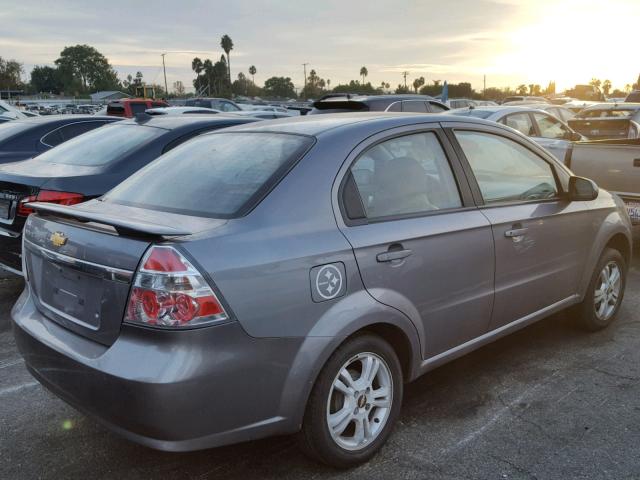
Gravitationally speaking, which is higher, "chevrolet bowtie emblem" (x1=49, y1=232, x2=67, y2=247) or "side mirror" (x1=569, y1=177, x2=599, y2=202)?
"chevrolet bowtie emblem" (x1=49, y1=232, x2=67, y2=247)

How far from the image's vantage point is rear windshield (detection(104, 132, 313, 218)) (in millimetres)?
2859

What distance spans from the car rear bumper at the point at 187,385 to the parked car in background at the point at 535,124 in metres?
7.72

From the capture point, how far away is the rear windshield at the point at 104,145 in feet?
18.4

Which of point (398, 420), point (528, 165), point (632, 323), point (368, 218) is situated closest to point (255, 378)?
point (368, 218)

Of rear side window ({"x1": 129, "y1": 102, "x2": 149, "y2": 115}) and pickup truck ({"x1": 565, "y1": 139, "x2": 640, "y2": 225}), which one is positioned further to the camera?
rear side window ({"x1": 129, "y1": 102, "x2": 149, "y2": 115})

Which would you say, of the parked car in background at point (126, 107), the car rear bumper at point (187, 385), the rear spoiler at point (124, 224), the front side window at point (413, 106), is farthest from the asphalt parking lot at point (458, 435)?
the parked car in background at point (126, 107)

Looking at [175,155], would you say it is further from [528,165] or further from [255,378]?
[528,165]

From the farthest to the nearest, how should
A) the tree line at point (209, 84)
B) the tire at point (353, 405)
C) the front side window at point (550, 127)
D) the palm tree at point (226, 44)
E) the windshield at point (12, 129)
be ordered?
the palm tree at point (226, 44)
the tree line at point (209, 84)
the front side window at point (550, 127)
the windshield at point (12, 129)
the tire at point (353, 405)

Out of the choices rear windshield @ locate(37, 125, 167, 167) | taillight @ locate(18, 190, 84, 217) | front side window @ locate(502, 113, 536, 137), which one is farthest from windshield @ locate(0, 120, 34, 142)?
front side window @ locate(502, 113, 536, 137)

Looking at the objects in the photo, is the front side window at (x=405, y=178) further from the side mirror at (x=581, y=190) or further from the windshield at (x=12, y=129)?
the windshield at (x=12, y=129)

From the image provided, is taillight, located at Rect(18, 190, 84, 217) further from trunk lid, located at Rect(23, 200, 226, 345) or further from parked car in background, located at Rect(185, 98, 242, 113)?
parked car in background, located at Rect(185, 98, 242, 113)

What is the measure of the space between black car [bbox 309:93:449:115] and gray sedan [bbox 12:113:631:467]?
558cm

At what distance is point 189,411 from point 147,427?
183 millimetres

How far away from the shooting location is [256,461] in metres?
3.07
